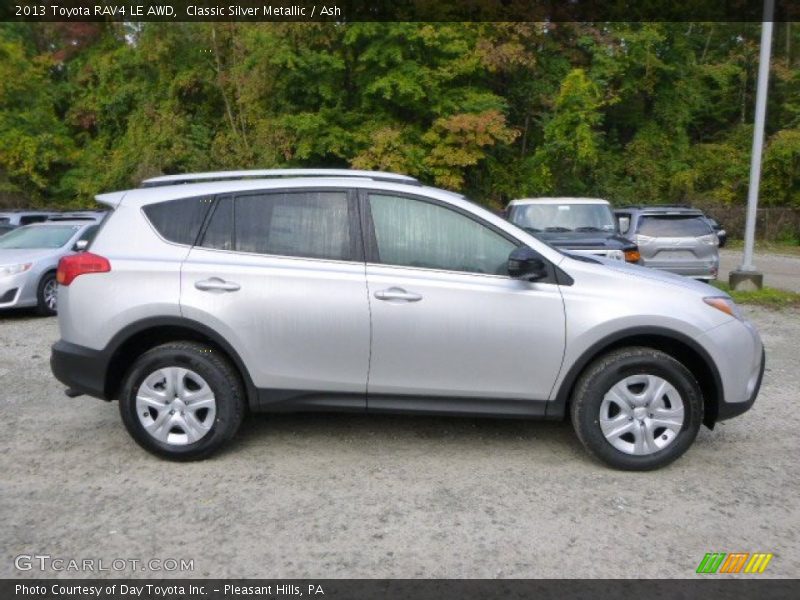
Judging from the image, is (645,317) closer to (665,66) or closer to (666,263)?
(666,263)

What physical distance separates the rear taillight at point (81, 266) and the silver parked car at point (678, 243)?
8.71m

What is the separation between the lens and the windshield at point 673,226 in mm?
11656

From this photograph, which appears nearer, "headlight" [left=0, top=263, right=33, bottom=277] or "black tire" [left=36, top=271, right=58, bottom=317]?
"headlight" [left=0, top=263, right=33, bottom=277]

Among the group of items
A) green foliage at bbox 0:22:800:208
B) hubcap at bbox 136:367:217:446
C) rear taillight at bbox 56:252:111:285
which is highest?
green foliage at bbox 0:22:800:208

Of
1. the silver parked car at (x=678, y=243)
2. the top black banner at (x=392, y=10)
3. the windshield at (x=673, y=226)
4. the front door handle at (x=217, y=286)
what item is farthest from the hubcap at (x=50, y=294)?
the top black banner at (x=392, y=10)

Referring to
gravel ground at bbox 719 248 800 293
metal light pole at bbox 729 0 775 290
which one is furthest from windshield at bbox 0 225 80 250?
gravel ground at bbox 719 248 800 293

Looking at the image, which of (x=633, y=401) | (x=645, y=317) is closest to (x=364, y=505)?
(x=633, y=401)

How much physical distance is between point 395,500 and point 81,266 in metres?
2.46

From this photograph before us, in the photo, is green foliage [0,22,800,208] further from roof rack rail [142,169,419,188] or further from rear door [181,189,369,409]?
rear door [181,189,369,409]

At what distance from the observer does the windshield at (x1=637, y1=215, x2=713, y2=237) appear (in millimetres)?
11656

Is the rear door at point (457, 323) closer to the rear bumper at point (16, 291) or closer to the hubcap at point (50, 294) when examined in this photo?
the rear bumper at point (16, 291)

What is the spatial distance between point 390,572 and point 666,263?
967 centimetres

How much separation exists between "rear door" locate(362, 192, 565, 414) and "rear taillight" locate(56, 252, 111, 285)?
1685 mm

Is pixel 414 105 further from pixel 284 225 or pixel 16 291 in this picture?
pixel 284 225
